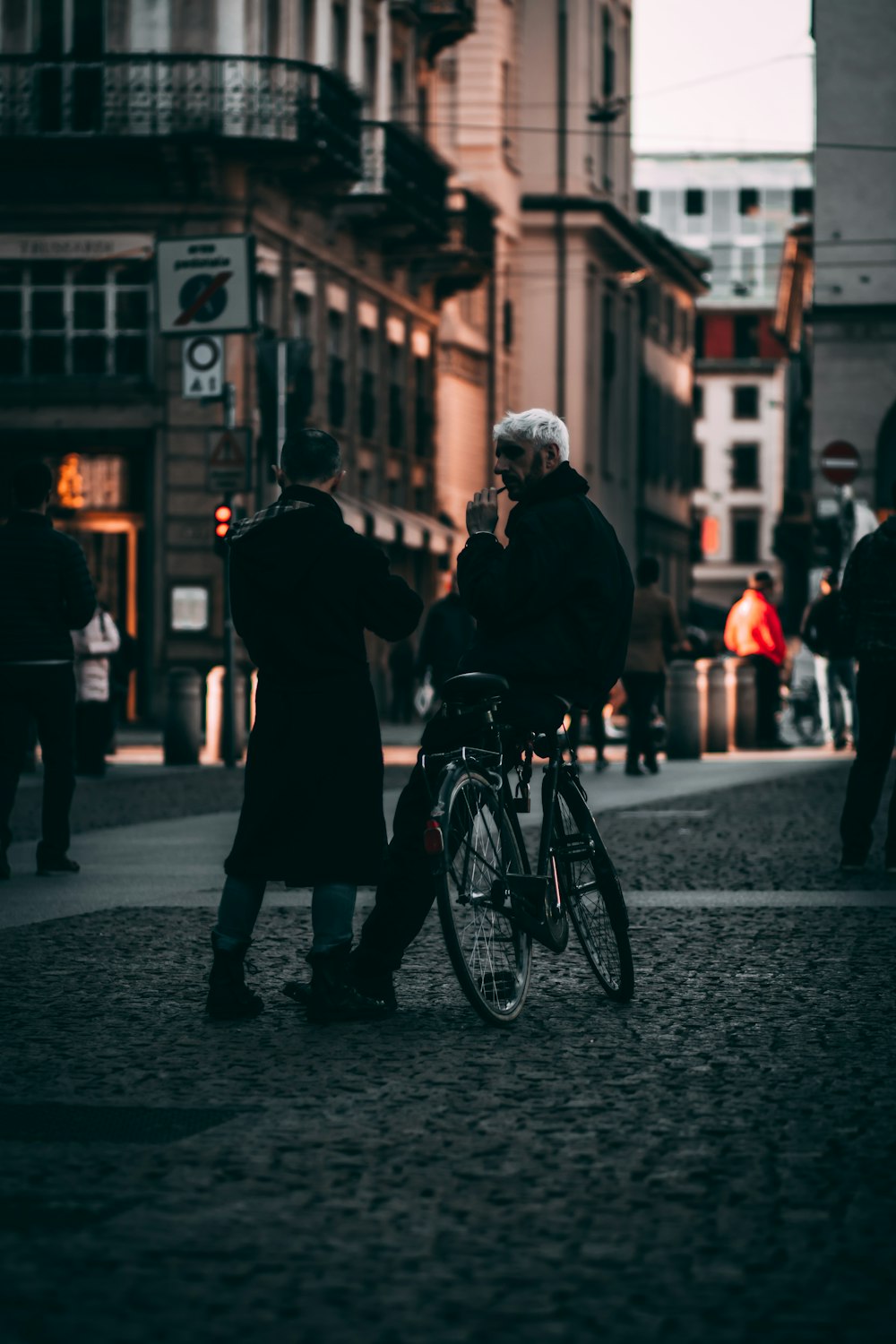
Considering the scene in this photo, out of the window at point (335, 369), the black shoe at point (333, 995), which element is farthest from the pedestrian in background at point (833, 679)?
the black shoe at point (333, 995)

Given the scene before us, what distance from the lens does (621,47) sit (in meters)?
58.8

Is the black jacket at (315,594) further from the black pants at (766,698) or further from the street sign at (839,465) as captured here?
the street sign at (839,465)

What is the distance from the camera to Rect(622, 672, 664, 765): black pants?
853 inches

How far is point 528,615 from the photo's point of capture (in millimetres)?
7172

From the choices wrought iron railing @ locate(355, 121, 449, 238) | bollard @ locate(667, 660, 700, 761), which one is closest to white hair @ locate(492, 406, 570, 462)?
bollard @ locate(667, 660, 700, 761)

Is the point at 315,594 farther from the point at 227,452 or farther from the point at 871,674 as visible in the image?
the point at 227,452

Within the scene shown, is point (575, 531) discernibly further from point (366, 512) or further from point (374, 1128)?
point (366, 512)

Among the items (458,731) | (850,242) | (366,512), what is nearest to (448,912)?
(458,731)

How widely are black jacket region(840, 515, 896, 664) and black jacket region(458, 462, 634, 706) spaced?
465 cm

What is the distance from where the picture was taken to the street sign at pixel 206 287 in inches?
869

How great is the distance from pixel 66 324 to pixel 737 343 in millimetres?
80419

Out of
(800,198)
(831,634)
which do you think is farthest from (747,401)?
(831,634)

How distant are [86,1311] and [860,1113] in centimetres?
226

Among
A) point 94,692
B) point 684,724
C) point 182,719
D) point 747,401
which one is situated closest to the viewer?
point 94,692
